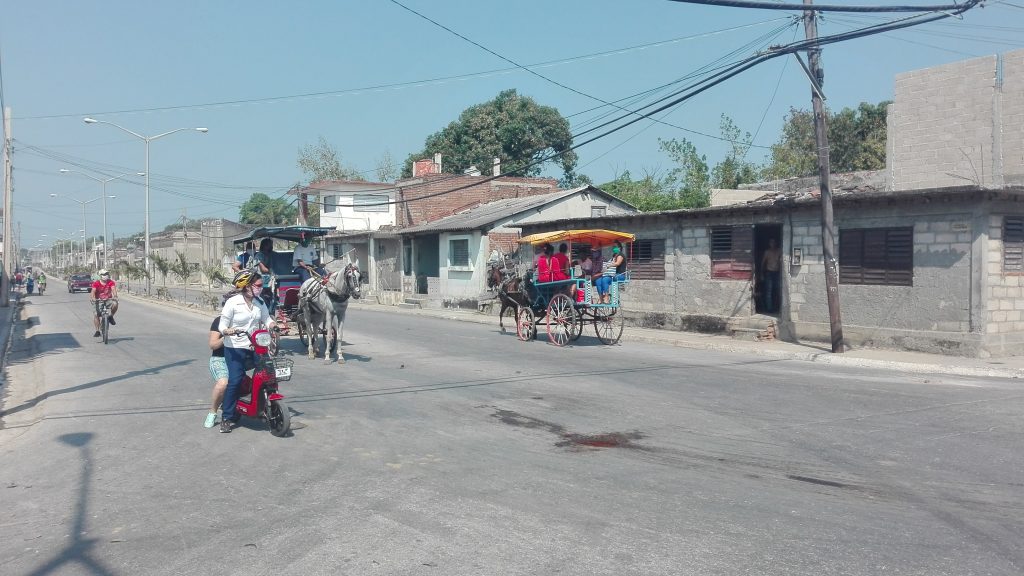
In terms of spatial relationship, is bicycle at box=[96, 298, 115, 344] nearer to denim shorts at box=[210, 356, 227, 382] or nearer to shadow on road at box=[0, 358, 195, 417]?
shadow on road at box=[0, 358, 195, 417]

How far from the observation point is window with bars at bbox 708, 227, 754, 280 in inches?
800

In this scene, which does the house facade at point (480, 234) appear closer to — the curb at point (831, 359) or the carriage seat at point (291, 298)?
the curb at point (831, 359)

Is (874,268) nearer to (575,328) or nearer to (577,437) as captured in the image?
(575,328)

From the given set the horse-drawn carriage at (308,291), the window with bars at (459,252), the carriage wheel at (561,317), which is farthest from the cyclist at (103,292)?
the window with bars at (459,252)

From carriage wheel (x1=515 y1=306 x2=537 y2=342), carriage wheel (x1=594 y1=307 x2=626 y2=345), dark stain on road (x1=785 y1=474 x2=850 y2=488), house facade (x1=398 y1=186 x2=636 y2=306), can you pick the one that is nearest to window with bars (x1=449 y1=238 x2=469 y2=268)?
house facade (x1=398 y1=186 x2=636 y2=306)

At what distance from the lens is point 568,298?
18.0 metres

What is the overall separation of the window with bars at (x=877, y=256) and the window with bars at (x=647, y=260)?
584cm

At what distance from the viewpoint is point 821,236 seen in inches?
722

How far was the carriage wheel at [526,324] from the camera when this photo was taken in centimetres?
1933

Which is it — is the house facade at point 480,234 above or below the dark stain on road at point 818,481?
above

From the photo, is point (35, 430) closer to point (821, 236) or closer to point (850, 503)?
point (850, 503)

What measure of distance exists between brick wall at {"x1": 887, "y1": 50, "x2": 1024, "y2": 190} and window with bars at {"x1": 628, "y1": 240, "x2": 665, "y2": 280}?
21.4 ft

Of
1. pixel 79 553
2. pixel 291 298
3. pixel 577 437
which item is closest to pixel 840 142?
pixel 291 298

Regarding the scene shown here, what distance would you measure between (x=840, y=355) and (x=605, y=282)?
5092 mm
